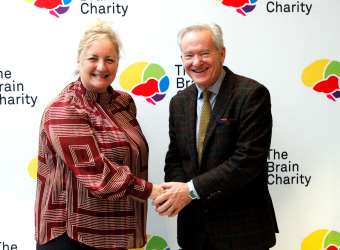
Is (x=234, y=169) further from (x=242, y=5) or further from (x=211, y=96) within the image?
(x=242, y=5)

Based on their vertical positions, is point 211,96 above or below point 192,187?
above

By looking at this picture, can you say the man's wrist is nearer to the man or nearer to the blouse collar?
the man

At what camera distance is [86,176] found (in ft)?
4.92

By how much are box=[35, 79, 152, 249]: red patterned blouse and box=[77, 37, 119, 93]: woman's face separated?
54mm

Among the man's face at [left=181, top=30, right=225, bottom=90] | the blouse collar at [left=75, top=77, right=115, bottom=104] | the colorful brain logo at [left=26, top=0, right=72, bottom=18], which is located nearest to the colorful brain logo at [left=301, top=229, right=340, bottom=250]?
the man's face at [left=181, top=30, right=225, bottom=90]

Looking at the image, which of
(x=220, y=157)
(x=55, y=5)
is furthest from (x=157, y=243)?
(x=55, y=5)

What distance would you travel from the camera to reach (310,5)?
228 centimetres

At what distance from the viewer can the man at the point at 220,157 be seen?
5.02 ft

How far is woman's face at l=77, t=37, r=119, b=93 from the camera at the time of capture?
1.62 metres

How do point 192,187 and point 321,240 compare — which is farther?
point 321,240

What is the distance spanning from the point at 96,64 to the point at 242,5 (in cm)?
114

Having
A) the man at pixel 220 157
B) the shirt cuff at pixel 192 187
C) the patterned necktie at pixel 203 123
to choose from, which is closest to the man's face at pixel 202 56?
the man at pixel 220 157

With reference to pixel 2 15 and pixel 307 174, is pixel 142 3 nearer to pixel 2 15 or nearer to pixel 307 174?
pixel 2 15

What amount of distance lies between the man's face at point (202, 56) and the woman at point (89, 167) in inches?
14.1
